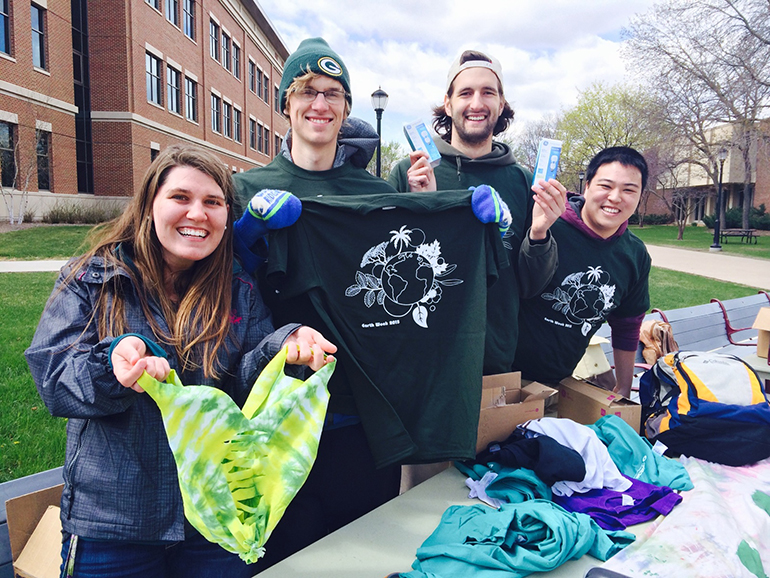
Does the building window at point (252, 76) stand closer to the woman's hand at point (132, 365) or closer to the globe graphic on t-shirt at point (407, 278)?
the globe graphic on t-shirt at point (407, 278)

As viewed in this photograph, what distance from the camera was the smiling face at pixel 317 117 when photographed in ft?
7.70

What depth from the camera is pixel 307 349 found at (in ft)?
5.49

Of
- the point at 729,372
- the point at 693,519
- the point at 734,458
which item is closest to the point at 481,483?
the point at 693,519

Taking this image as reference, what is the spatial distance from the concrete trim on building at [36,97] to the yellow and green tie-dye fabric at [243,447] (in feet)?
56.3

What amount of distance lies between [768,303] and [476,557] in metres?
8.42

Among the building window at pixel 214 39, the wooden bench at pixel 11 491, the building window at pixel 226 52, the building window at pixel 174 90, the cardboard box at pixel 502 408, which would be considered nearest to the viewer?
the wooden bench at pixel 11 491

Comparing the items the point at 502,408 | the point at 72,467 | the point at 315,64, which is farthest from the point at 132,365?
the point at 502,408

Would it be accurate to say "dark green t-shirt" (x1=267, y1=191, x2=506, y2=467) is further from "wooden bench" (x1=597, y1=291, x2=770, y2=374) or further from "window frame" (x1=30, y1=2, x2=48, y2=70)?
"window frame" (x1=30, y1=2, x2=48, y2=70)

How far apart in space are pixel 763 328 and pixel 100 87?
21.0 meters

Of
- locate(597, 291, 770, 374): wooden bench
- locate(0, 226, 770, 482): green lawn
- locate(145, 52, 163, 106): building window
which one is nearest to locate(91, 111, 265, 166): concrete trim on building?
locate(145, 52, 163, 106): building window

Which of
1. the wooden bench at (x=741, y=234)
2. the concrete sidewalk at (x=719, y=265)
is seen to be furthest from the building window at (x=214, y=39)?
the wooden bench at (x=741, y=234)

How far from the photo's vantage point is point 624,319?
→ 330 centimetres

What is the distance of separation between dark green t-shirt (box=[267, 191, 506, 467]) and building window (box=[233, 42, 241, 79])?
30.2 meters

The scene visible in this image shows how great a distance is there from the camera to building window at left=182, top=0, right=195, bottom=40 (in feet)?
73.2
